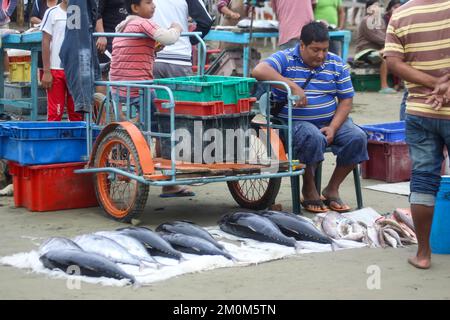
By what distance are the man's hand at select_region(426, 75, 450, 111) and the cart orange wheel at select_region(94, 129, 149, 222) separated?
7.51ft

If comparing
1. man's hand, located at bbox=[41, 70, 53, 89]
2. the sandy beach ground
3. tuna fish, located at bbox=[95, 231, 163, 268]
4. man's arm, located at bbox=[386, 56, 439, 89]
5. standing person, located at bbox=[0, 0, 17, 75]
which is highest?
standing person, located at bbox=[0, 0, 17, 75]

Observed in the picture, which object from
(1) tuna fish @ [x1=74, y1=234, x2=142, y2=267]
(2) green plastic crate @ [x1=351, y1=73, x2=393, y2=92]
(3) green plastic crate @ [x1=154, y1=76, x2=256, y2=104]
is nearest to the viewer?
(1) tuna fish @ [x1=74, y1=234, x2=142, y2=267]

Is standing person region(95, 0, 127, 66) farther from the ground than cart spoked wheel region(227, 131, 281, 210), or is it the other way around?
standing person region(95, 0, 127, 66)

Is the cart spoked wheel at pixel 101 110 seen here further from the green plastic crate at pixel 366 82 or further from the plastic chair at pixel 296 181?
the green plastic crate at pixel 366 82

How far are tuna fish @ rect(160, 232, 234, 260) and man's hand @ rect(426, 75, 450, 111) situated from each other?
5.43 ft

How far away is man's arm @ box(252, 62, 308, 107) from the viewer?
25.7ft

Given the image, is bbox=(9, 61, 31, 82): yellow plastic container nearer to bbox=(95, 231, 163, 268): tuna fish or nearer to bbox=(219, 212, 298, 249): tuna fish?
→ bbox=(219, 212, 298, 249): tuna fish

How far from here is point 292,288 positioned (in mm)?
5703

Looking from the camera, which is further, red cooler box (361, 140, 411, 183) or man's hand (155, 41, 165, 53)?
red cooler box (361, 140, 411, 183)

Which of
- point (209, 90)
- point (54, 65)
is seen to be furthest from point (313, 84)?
point (54, 65)

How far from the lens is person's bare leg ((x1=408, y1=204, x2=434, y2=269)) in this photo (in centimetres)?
612

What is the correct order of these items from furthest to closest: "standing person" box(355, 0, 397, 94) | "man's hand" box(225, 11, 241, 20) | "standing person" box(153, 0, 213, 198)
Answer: "standing person" box(355, 0, 397, 94) < "man's hand" box(225, 11, 241, 20) < "standing person" box(153, 0, 213, 198)

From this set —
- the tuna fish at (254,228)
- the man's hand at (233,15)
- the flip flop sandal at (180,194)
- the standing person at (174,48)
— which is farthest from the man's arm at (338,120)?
the man's hand at (233,15)

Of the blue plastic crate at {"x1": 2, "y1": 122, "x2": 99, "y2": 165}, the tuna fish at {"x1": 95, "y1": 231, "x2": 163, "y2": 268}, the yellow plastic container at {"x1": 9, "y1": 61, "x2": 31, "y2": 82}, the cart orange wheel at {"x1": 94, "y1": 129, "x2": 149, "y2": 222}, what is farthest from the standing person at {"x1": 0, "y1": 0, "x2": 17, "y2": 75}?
the tuna fish at {"x1": 95, "y1": 231, "x2": 163, "y2": 268}
